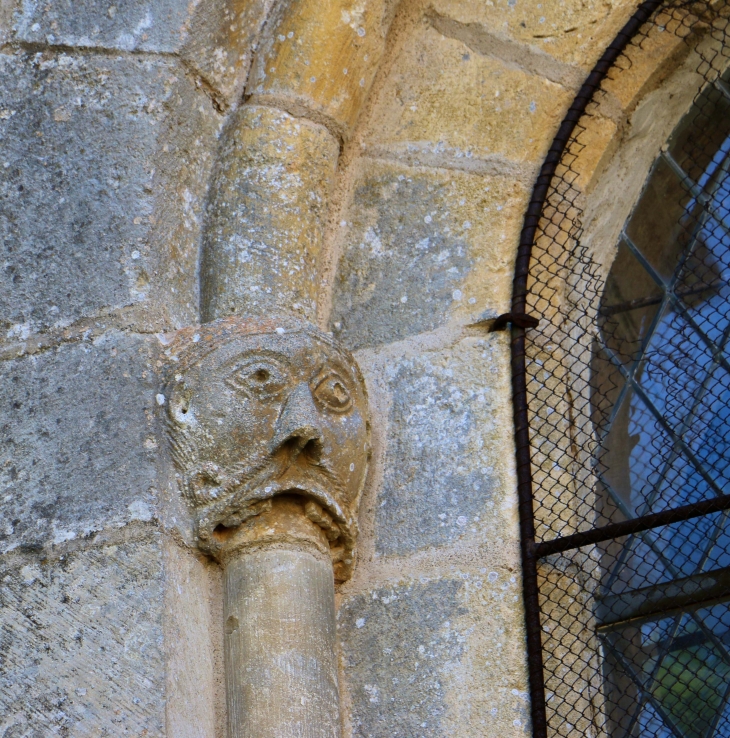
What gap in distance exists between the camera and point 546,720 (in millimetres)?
2156

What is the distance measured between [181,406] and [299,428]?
20cm

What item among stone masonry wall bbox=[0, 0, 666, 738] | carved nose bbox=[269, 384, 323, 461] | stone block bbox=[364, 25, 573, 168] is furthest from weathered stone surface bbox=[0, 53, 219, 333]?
stone block bbox=[364, 25, 573, 168]

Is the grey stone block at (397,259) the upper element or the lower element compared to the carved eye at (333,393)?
upper

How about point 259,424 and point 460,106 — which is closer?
point 259,424

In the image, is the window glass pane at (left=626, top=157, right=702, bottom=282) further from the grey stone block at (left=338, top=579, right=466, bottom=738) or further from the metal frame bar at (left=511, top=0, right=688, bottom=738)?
the grey stone block at (left=338, top=579, right=466, bottom=738)

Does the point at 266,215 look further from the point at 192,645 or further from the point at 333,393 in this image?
the point at 192,645

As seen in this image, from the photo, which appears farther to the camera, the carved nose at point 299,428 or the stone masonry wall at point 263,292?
the carved nose at point 299,428

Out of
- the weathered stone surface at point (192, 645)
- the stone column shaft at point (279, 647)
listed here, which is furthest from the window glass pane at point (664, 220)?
the weathered stone surface at point (192, 645)

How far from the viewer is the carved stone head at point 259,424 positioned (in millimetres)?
2123

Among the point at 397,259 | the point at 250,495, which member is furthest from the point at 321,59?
the point at 250,495

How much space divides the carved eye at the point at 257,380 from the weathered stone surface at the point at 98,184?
0.53 ft

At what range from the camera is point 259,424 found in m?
2.14

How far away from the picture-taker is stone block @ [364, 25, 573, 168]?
2582 millimetres

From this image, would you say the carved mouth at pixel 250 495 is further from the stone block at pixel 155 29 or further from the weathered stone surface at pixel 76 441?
the stone block at pixel 155 29
